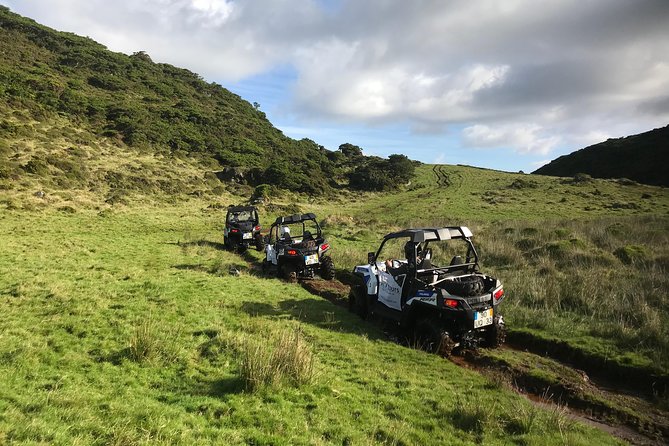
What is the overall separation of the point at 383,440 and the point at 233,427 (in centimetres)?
192

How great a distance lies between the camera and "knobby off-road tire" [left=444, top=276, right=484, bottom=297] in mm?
8141

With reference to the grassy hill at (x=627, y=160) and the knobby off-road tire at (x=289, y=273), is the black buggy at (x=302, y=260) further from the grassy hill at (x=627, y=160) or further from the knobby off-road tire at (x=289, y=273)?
the grassy hill at (x=627, y=160)

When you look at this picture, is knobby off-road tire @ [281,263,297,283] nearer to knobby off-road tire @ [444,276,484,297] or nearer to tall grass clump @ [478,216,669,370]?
tall grass clump @ [478,216,669,370]

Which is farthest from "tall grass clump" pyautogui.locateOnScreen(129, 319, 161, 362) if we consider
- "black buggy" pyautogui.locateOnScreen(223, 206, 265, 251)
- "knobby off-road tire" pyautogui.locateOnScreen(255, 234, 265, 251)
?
"knobby off-road tire" pyautogui.locateOnScreen(255, 234, 265, 251)

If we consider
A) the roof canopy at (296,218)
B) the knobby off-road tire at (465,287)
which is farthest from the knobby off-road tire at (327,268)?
the knobby off-road tire at (465,287)

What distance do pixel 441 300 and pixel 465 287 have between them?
588 millimetres

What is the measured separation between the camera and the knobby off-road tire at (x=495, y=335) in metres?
8.38

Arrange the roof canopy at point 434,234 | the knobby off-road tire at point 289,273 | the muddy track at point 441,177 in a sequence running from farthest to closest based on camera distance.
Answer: the muddy track at point 441,177 → the knobby off-road tire at point 289,273 → the roof canopy at point 434,234

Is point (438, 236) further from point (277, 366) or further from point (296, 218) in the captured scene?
point (296, 218)

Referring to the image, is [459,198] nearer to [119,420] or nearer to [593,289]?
[593,289]

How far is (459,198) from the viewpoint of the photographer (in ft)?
165

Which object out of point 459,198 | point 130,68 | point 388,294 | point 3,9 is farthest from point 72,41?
point 388,294

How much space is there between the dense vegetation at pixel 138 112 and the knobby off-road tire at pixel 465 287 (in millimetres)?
35730

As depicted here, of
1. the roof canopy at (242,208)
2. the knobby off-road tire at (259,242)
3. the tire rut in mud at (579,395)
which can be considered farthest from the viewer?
the roof canopy at (242,208)
